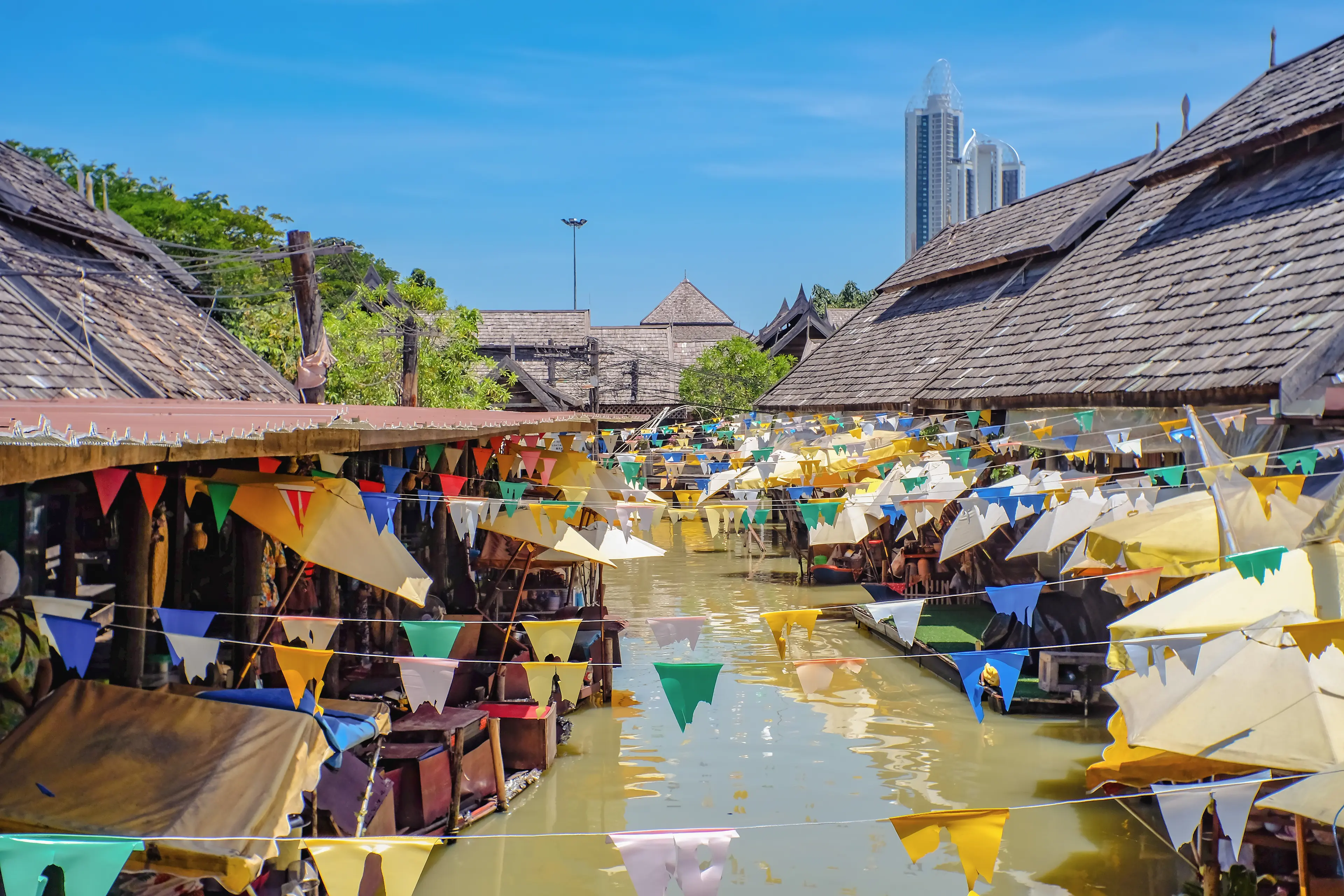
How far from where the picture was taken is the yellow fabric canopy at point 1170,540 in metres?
6.81

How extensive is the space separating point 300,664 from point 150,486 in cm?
137

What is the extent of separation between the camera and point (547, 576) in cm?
1448

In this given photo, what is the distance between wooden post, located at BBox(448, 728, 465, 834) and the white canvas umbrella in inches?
198

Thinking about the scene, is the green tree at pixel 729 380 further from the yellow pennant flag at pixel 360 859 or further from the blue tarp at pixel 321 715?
the yellow pennant flag at pixel 360 859

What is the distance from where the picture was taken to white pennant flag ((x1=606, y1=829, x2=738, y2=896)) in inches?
164

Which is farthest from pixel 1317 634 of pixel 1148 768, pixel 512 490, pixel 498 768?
pixel 512 490

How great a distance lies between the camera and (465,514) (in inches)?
358

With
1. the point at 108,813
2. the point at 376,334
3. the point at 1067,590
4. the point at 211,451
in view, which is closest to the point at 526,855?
the point at 108,813

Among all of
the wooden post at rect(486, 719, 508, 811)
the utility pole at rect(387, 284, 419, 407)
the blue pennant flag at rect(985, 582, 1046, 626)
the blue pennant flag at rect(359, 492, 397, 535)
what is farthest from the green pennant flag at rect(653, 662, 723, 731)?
the utility pole at rect(387, 284, 419, 407)

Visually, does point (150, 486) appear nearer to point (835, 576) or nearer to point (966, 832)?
point (966, 832)

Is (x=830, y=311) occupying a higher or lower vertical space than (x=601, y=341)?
higher

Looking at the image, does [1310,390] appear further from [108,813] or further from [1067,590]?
[108,813]

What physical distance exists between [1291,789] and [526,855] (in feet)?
18.1

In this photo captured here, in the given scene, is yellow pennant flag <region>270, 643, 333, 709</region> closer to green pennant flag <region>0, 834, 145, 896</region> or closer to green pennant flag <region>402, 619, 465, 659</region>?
green pennant flag <region>402, 619, 465, 659</region>
